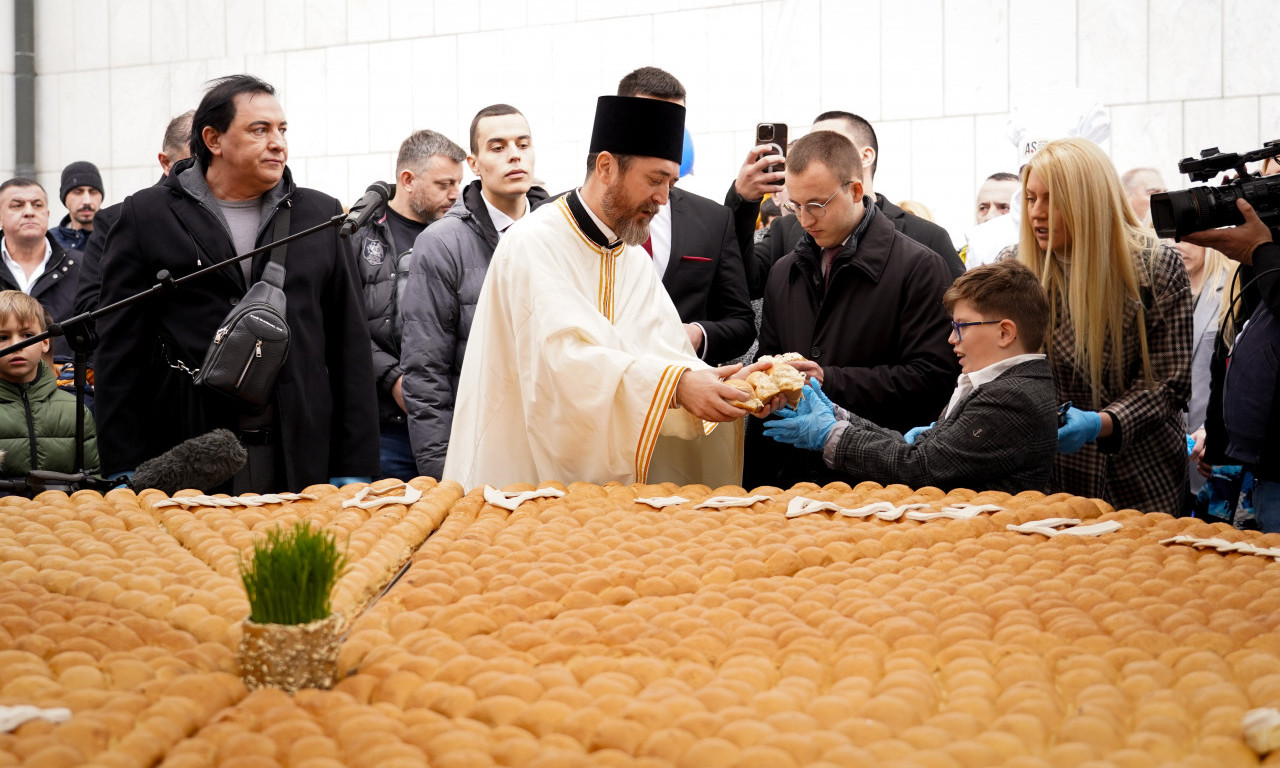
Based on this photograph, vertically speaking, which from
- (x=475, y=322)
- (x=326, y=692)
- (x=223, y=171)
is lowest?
(x=326, y=692)

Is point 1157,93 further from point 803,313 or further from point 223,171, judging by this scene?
point 223,171

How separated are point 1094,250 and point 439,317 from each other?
2.32m

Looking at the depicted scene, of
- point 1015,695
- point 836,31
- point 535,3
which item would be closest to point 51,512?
point 1015,695

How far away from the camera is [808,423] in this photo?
3.58 metres

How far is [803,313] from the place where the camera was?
14.2ft

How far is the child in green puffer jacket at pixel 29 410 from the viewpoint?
14.8 ft

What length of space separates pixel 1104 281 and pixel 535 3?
263 inches

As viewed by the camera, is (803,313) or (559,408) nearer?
(559,408)

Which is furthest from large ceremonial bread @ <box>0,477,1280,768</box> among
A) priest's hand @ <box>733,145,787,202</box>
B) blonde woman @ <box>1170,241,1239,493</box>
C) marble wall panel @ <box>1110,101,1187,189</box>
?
marble wall panel @ <box>1110,101,1187,189</box>

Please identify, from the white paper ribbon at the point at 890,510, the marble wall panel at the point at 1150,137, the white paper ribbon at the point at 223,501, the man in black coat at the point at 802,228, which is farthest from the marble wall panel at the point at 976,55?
the white paper ribbon at the point at 223,501

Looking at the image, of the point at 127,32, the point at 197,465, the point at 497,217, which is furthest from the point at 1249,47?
the point at 127,32

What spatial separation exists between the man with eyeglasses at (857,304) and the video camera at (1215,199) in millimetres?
852

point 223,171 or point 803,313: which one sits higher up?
point 223,171

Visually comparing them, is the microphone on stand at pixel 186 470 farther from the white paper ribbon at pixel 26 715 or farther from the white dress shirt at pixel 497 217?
the white dress shirt at pixel 497 217
